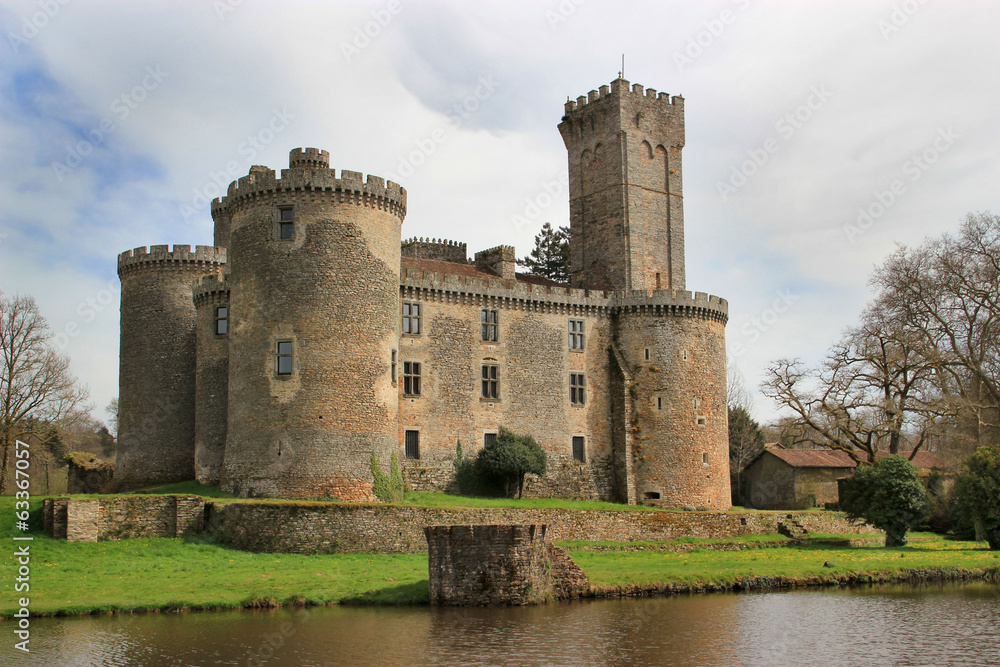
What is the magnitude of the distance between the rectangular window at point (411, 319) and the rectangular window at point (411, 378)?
50.5 inches

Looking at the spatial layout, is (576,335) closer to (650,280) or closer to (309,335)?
(650,280)

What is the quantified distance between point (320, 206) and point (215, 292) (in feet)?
22.5

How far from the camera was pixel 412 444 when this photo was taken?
42.6 m

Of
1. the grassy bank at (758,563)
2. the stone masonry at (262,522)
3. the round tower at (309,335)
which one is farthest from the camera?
the round tower at (309,335)

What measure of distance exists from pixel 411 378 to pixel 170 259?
38.6 ft

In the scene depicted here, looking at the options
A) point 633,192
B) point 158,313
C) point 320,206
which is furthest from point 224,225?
point 633,192

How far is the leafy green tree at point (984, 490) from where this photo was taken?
40.1 meters

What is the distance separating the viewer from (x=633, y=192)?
51219 mm

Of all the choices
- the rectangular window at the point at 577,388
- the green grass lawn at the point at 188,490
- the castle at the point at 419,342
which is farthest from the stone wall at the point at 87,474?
the rectangular window at the point at 577,388

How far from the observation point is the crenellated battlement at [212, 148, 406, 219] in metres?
38.2

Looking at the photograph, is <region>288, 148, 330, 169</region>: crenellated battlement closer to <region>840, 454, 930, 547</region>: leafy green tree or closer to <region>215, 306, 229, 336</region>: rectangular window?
<region>215, 306, 229, 336</region>: rectangular window

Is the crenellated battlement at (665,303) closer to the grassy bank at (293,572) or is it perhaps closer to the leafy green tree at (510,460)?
the leafy green tree at (510,460)

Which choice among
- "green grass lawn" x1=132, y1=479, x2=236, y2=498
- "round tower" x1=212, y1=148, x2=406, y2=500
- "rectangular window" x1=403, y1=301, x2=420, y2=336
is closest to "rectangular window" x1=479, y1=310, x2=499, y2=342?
"rectangular window" x1=403, y1=301, x2=420, y2=336

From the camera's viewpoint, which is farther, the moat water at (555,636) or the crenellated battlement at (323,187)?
the crenellated battlement at (323,187)
